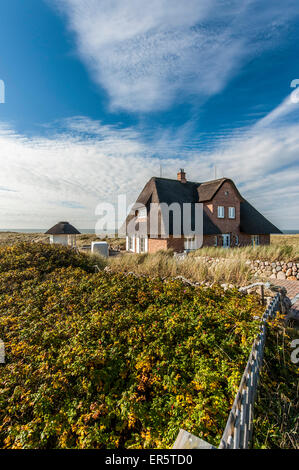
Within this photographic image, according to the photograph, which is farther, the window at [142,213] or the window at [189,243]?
the window at [142,213]

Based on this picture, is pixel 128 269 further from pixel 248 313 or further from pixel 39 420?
pixel 39 420

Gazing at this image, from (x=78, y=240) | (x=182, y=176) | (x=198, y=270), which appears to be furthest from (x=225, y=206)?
(x=78, y=240)

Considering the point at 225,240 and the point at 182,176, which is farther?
the point at 182,176

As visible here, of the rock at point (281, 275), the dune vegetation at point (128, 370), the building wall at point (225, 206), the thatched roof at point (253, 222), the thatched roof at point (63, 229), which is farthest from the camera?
the thatched roof at point (63, 229)

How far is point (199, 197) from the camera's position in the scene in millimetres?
20406

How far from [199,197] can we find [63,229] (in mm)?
14313

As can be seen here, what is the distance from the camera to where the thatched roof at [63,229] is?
22.6 m

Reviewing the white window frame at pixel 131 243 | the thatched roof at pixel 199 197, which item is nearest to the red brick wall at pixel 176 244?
the thatched roof at pixel 199 197

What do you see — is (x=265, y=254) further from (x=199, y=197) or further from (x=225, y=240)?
(x=199, y=197)

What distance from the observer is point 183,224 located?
57.4 feet

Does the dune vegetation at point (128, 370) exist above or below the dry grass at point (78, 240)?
below

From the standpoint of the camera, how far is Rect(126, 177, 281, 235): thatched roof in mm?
18406

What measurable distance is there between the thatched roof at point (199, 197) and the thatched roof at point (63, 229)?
6.47 meters

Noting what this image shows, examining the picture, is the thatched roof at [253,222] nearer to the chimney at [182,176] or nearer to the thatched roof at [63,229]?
the chimney at [182,176]
